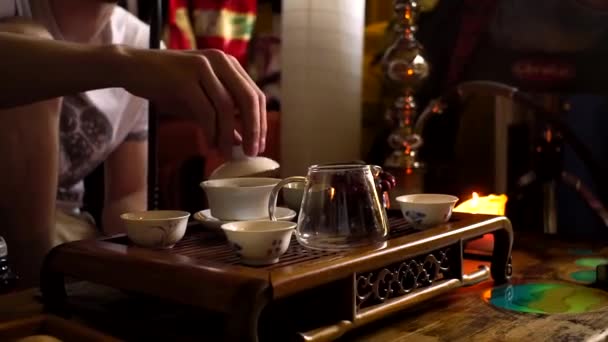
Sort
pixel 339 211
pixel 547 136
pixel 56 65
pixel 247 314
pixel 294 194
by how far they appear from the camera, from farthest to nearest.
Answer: pixel 547 136 < pixel 294 194 < pixel 56 65 < pixel 339 211 < pixel 247 314

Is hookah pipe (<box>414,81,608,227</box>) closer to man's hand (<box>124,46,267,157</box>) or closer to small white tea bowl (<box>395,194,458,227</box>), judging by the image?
small white tea bowl (<box>395,194,458,227</box>)

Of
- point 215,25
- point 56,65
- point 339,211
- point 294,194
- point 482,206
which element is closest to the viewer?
point 339,211

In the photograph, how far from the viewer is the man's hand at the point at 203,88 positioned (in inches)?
33.7

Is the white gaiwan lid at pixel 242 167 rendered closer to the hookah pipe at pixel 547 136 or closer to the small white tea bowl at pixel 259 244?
the small white tea bowl at pixel 259 244

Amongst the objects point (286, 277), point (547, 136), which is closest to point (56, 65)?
point (286, 277)

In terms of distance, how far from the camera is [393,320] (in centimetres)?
82

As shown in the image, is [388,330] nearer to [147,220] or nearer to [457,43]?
[147,220]

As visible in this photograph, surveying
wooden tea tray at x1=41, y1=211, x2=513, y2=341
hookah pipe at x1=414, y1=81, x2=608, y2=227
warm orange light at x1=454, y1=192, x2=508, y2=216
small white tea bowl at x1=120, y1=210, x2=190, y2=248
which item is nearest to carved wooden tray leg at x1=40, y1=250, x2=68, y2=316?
wooden tea tray at x1=41, y1=211, x2=513, y2=341

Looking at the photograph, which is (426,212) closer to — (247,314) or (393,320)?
(393,320)

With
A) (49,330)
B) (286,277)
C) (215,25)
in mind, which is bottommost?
(49,330)

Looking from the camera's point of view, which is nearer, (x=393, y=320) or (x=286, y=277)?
(x=286, y=277)

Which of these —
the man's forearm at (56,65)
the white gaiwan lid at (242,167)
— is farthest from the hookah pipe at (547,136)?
the man's forearm at (56,65)

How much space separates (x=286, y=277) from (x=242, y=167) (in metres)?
0.32

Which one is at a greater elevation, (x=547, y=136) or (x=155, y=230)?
(x=547, y=136)
